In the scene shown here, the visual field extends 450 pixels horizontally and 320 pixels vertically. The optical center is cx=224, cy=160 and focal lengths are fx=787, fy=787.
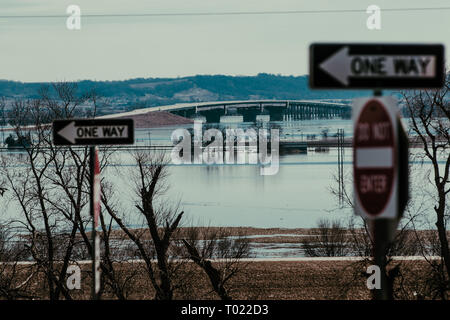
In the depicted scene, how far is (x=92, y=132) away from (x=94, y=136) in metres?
0.04

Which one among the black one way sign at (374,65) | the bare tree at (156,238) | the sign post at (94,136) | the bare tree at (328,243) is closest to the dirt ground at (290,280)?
the bare tree at (156,238)

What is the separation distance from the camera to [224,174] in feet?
371

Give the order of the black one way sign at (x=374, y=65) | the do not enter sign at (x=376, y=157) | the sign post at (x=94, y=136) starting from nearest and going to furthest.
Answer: the do not enter sign at (x=376, y=157)
the black one way sign at (x=374, y=65)
the sign post at (x=94, y=136)

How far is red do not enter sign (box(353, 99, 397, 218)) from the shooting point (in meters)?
4.47

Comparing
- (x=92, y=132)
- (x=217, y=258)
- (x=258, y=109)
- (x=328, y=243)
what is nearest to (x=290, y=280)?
(x=217, y=258)

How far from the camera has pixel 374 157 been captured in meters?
4.52

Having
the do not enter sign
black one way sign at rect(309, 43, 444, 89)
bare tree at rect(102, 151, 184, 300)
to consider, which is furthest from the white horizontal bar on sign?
bare tree at rect(102, 151, 184, 300)

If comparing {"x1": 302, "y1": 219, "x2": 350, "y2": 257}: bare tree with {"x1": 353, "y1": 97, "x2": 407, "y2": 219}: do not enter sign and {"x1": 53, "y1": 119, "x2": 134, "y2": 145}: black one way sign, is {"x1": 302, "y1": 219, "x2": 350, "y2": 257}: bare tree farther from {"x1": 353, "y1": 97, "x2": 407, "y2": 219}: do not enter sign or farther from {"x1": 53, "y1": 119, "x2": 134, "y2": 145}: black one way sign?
{"x1": 353, "y1": 97, "x2": 407, "y2": 219}: do not enter sign

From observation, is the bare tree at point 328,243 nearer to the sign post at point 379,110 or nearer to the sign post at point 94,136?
the sign post at point 94,136

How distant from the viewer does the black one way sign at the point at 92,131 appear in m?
6.98

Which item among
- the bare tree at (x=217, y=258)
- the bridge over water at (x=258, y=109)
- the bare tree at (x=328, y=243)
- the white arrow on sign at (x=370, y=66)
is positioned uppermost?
the bridge over water at (x=258, y=109)

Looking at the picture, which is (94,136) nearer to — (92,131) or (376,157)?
(92,131)

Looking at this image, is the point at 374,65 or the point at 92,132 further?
the point at 92,132
